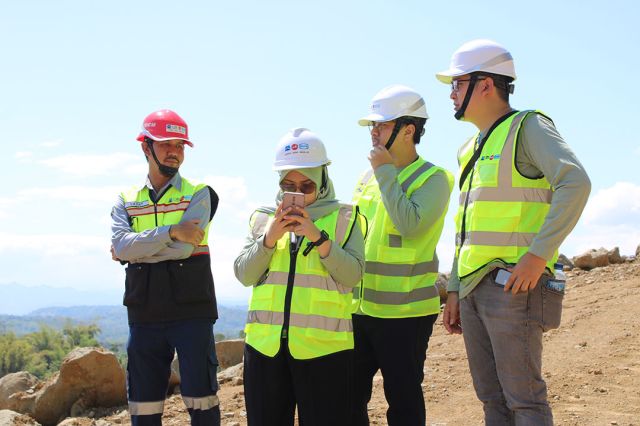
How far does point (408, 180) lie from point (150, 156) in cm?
→ 190

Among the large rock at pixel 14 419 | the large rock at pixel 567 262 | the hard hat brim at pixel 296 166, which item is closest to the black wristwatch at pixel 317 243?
the hard hat brim at pixel 296 166

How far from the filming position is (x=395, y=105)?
452 centimetres

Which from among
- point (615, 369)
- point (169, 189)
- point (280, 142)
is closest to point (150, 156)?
point (169, 189)

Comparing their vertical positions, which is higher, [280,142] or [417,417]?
[280,142]

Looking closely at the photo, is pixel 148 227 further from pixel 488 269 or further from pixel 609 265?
pixel 609 265

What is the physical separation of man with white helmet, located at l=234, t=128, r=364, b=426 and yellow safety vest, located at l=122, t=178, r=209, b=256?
3.67 feet

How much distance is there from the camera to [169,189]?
5145mm

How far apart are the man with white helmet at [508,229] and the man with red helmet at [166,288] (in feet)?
6.08

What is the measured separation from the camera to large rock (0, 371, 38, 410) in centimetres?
815

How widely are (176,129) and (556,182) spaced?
8.98ft

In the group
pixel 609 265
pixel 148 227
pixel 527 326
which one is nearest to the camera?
pixel 527 326

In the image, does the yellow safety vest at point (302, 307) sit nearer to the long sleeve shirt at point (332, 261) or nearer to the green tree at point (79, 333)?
the long sleeve shirt at point (332, 261)

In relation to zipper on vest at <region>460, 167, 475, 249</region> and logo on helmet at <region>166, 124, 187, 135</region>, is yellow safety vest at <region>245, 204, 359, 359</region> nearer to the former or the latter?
zipper on vest at <region>460, 167, 475, 249</region>

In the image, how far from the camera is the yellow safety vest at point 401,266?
4359mm
